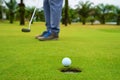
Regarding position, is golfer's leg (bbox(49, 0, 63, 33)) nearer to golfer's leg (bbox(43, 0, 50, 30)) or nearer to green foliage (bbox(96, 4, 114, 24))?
golfer's leg (bbox(43, 0, 50, 30))

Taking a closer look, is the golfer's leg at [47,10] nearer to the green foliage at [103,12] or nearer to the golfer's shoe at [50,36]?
the golfer's shoe at [50,36]

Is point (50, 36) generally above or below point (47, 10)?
below

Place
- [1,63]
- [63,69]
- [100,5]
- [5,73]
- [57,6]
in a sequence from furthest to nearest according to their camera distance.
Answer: [100,5] < [57,6] < [1,63] < [63,69] < [5,73]

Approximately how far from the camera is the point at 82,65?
328 centimetres

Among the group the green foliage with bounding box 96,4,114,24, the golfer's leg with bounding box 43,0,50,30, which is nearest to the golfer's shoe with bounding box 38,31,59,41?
the golfer's leg with bounding box 43,0,50,30

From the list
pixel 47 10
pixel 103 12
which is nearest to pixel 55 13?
pixel 47 10

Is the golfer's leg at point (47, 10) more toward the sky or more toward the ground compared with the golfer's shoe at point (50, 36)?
more toward the sky

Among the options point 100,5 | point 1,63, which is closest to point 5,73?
point 1,63

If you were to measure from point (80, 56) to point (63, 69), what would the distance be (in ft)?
2.64

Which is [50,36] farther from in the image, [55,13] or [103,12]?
[103,12]

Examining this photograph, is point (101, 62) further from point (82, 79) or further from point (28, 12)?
point (28, 12)

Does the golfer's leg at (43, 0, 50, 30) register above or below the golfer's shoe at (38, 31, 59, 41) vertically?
above

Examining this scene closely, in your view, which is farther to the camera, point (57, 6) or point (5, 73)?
point (57, 6)

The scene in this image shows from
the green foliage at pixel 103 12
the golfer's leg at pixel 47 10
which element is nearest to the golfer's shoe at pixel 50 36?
the golfer's leg at pixel 47 10
